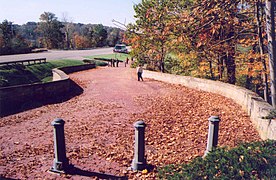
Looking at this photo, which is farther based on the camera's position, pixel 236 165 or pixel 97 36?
pixel 97 36

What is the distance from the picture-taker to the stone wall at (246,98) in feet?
18.9

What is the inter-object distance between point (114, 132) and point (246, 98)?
16.7 ft

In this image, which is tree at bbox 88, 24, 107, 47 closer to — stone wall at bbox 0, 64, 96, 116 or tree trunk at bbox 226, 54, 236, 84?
tree trunk at bbox 226, 54, 236, 84

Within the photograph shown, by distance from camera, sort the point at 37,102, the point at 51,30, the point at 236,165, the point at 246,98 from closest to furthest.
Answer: the point at 236,165
the point at 246,98
the point at 37,102
the point at 51,30

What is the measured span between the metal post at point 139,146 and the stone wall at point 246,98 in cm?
285

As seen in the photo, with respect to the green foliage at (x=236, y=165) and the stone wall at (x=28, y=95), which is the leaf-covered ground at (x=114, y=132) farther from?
the green foliage at (x=236, y=165)

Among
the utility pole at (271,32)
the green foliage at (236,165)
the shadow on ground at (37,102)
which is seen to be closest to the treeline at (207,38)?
the utility pole at (271,32)

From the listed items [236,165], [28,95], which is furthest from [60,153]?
[28,95]

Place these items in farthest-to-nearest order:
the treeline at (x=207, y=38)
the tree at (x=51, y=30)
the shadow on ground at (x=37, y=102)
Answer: the tree at (x=51, y=30), the shadow on ground at (x=37, y=102), the treeline at (x=207, y=38)

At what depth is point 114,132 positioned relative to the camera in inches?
300

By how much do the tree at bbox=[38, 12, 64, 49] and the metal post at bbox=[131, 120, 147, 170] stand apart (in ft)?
191

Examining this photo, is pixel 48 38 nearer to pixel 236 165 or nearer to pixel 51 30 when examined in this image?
pixel 51 30

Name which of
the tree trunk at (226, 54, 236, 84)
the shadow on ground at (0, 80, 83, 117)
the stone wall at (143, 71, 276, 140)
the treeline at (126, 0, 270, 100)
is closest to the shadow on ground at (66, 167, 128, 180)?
the treeline at (126, 0, 270, 100)

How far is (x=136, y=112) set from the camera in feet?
32.9
